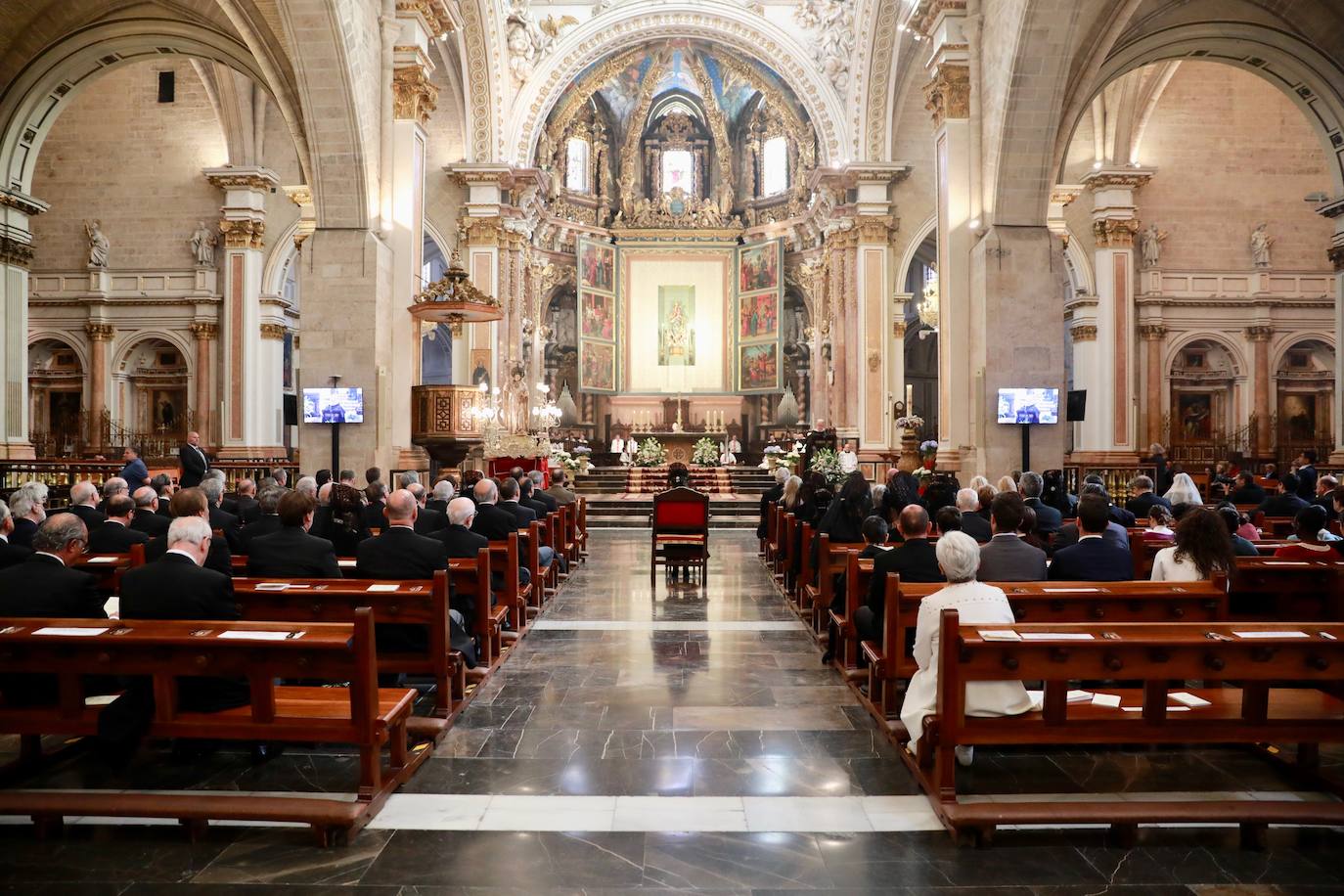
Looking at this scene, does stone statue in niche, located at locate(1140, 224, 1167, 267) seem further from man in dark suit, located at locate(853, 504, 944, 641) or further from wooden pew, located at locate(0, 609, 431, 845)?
wooden pew, located at locate(0, 609, 431, 845)

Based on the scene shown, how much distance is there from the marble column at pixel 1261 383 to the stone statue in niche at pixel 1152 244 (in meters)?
2.62

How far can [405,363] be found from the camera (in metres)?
13.9

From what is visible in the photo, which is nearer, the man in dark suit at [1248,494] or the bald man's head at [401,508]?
the bald man's head at [401,508]

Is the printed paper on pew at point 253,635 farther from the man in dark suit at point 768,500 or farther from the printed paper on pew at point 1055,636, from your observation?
the man in dark suit at point 768,500

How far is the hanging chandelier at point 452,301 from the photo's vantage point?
1312cm

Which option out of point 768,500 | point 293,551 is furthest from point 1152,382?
point 293,551

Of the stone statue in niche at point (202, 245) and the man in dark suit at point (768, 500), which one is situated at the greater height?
the stone statue in niche at point (202, 245)

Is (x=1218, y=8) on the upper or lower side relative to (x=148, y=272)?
upper

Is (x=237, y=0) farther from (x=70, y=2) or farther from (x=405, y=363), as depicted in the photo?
(x=405, y=363)

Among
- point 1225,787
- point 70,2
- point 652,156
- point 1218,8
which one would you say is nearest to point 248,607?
point 1225,787

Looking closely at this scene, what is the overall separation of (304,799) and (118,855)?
0.63 m

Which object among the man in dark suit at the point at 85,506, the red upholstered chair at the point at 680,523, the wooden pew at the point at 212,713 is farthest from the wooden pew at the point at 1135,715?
the red upholstered chair at the point at 680,523

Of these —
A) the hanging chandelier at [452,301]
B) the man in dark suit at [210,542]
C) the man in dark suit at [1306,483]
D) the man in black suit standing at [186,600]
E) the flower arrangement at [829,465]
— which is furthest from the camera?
the flower arrangement at [829,465]

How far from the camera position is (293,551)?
5305 mm
